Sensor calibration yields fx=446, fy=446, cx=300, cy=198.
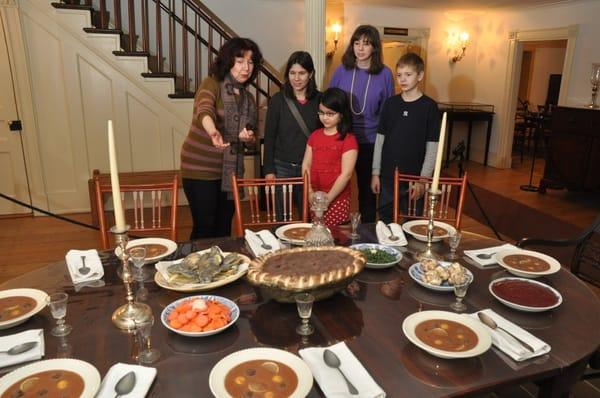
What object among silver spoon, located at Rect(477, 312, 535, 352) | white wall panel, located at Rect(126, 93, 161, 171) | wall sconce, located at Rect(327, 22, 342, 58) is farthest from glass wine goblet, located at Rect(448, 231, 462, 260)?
wall sconce, located at Rect(327, 22, 342, 58)

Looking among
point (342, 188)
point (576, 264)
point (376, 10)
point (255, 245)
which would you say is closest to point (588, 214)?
point (576, 264)

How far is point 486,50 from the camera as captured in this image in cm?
662

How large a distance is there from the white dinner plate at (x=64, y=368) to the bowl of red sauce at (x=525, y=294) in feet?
3.74

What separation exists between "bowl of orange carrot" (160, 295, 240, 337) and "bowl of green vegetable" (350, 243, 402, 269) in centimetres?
54

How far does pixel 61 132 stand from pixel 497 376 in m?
4.34

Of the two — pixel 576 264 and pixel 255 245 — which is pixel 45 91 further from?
pixel 576 264

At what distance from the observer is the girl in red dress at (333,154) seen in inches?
96.2

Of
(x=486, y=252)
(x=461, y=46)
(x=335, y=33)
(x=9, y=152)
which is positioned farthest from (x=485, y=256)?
(x=461, y=46)

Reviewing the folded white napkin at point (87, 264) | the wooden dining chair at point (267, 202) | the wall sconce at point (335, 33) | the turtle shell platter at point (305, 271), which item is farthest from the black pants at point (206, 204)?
the wall sconce at point (335, 33)

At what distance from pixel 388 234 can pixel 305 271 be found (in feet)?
2.25

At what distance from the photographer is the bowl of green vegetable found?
1593 millimetres

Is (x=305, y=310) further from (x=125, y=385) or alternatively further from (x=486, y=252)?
(x=486, y=252)

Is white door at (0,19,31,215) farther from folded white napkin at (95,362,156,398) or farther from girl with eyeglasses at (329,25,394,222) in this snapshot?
folded white napkin at (95,362,156,398)

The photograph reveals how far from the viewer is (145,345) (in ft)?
3.79
